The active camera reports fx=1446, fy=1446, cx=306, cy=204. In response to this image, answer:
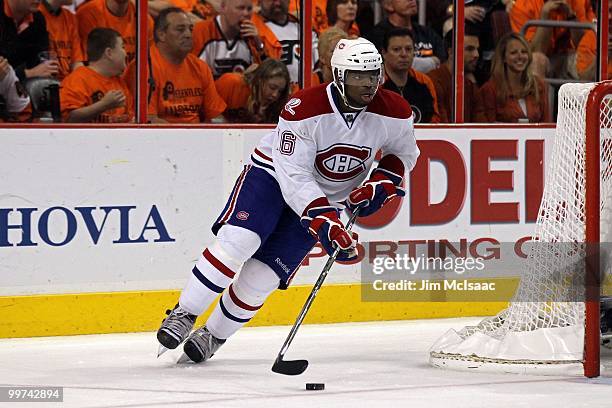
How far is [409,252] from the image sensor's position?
6.87m

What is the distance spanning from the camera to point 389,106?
17.2 feet

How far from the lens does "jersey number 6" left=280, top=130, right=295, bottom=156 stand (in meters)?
5.05

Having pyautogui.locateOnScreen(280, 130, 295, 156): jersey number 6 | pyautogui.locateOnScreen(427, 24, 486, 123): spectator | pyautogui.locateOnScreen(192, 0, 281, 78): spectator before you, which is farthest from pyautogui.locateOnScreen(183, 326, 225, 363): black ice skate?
pyautogui.locateOnScreen(427, 24, 486, 123): spectator

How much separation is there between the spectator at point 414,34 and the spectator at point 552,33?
1.62 feet

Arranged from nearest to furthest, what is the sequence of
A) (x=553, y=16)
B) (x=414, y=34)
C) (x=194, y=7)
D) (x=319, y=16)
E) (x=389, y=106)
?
(x=389, y=106), (x=194, y=7), (x=319, y=16), (x=414, y=34), (x=553, y=16)

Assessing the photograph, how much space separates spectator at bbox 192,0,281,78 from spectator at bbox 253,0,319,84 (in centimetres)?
4

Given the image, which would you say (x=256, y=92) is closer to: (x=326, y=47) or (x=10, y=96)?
(x=326, y=47)

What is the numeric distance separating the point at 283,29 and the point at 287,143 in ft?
5.59

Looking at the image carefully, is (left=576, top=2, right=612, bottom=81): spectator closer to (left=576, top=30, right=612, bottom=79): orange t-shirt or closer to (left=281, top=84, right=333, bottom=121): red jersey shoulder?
(left=576, top=30, right=612, bottom=79): orange t-shirt

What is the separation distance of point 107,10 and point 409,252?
1.85 meters

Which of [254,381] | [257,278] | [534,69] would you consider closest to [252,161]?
[257,278]

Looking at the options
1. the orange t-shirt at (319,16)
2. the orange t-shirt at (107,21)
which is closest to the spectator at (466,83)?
the orange t-shirt at (319,16)

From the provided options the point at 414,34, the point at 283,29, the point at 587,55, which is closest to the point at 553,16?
the point at 587,55

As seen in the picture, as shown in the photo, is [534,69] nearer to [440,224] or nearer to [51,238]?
[440,224]
